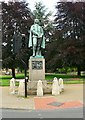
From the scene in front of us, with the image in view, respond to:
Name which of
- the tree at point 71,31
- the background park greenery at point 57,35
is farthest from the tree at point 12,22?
the tree at point 71,31

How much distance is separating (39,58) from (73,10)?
91.3 ft

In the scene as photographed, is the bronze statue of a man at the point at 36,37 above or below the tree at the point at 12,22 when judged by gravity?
below

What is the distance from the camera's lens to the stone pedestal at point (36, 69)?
19.0m

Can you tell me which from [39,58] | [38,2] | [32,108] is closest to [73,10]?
[38,2]

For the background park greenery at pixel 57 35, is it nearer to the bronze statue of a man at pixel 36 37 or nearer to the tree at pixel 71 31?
the tree at pixel 71 31

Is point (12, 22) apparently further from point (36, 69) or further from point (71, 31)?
point (36, 69)

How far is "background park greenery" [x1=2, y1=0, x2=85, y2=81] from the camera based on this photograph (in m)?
43.5

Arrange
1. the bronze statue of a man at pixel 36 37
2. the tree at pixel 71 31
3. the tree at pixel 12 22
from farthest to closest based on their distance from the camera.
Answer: the tree at pixel 12 22, the tree at pixel 71 31, the bronze statue of a man at pixel 36 37

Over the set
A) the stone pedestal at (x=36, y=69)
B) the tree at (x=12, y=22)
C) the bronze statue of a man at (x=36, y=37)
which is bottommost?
the stone pedestal at (x=36, y=69)

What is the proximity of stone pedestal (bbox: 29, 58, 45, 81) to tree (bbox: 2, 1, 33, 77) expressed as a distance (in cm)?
2675

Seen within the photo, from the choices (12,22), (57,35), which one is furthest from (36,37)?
(12,22)

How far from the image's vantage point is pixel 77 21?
46.5 meters

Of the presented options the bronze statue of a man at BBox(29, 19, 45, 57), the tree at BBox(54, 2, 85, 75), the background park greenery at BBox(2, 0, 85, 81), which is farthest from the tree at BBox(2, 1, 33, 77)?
the bronze statue of a man at BBox(29, 19, 45, 57)

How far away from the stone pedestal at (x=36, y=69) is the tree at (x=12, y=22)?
87.8 feet
